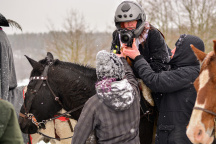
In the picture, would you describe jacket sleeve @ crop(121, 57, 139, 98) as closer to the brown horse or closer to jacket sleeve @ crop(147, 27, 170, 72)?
jacket sleeve @ crop(147, 27, 170, 72)

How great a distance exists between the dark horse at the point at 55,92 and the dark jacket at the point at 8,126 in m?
1.66

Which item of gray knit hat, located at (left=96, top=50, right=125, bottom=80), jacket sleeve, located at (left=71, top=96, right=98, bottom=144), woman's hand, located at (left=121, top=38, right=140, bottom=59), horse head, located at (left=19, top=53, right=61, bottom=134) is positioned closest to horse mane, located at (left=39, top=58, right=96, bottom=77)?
horse head, located at (left=19, top=53, right=61, bottom=134)

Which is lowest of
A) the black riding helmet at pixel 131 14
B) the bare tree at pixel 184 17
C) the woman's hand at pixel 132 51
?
the bare tree at pixel 184 17

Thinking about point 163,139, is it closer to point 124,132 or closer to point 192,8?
point 124,132

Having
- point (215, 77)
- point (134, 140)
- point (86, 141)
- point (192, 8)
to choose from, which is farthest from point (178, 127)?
point (192, 8)

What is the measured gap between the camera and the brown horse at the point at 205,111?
7.26ft

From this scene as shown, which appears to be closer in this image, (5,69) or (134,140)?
(134,140)

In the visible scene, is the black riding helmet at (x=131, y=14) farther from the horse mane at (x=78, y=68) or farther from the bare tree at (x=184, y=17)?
the bare tree at (x=184, y=17)

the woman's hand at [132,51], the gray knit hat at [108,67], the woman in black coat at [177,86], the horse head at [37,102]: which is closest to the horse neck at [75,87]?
the horse head at [37,102]

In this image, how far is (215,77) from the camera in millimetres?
2277

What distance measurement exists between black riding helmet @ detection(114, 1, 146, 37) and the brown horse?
1.21 meters

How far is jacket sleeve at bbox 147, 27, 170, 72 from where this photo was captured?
3244 millimetres

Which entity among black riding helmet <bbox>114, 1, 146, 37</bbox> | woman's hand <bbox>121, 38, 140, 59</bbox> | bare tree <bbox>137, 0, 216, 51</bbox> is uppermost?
black riding helmet <bbox>114, 1, 146, 37</bbox>

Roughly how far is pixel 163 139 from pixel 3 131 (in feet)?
6.42
